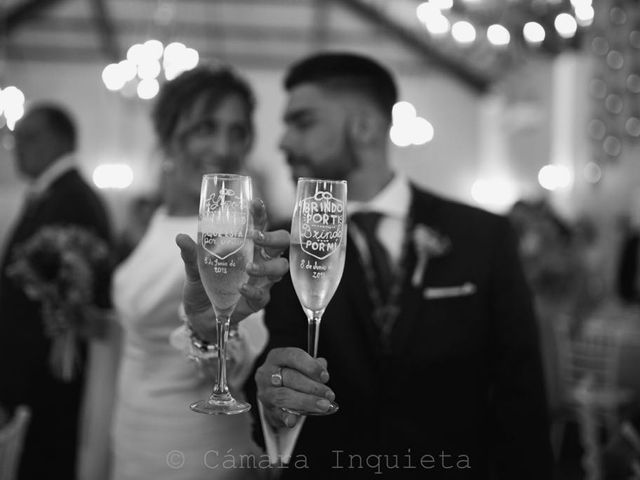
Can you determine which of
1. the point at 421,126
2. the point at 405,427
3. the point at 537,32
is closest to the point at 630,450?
the point at 405,427

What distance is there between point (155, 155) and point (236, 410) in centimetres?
136

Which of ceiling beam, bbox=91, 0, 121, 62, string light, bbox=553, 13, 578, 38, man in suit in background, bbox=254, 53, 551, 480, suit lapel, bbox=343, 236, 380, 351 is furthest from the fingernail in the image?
ceiling beam, bbox=91, 0, 121, 62

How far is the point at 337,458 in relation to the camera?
1.49 m

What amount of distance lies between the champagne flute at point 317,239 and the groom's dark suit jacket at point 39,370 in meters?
2.32

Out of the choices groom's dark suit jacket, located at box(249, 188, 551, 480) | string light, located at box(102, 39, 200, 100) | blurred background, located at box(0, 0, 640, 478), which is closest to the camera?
groom's dark suit jacket, located at box(249, 188, 551, 480)

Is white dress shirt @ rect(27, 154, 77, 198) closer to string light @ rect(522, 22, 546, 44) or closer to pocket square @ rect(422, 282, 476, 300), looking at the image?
pocket square @ rect(422, 282, 476, 300)

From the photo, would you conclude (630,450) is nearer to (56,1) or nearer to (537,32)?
(537,32)

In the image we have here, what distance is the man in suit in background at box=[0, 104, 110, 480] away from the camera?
3.03 m

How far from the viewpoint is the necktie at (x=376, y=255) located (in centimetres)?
167

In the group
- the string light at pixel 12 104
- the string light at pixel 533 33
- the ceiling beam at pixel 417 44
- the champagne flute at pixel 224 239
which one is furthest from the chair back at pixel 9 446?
the ceiling beam at pixel 417 44

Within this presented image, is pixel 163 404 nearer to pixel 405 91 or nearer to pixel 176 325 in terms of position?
pixel 176 325

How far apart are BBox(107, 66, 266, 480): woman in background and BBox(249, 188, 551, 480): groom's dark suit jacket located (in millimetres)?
319

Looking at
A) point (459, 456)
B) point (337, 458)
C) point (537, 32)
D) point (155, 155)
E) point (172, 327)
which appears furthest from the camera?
point (537, 32)

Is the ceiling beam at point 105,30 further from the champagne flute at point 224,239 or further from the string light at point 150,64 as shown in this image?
the champagne flute at point 224,239
